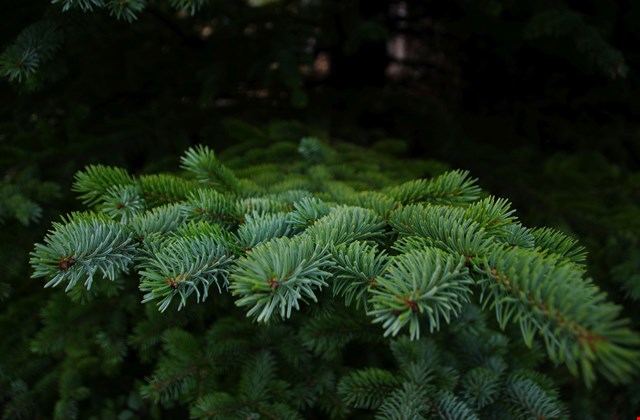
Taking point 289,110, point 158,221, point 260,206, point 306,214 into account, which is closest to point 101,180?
point 158,221

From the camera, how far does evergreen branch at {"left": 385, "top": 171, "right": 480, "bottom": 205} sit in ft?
3.34

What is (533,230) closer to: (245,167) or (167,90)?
(245,167)

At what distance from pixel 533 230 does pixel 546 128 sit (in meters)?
2.09

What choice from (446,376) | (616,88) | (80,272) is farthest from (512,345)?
(616,88)

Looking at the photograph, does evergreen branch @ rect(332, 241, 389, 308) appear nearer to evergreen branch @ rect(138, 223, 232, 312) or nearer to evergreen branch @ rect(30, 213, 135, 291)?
evergreen branch @ rect(138, 223, 232, 312)

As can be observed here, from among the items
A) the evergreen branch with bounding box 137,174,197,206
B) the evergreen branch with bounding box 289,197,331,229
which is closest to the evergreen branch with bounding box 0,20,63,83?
the evergreen branch with bounding box 137,174,197,206

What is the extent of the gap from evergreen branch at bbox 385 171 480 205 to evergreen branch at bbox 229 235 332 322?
0.34 m

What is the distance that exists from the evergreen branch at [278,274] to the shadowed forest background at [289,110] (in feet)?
2.58

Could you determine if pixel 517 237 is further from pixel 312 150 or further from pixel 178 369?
pixel 178 369

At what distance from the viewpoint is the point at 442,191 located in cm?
103

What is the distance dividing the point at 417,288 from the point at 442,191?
40 cm

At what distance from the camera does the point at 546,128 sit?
106 inches

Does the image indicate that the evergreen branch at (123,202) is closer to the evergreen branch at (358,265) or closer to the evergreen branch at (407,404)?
the evergreen branch at (358,265)

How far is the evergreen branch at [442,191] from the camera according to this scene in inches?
40.0
